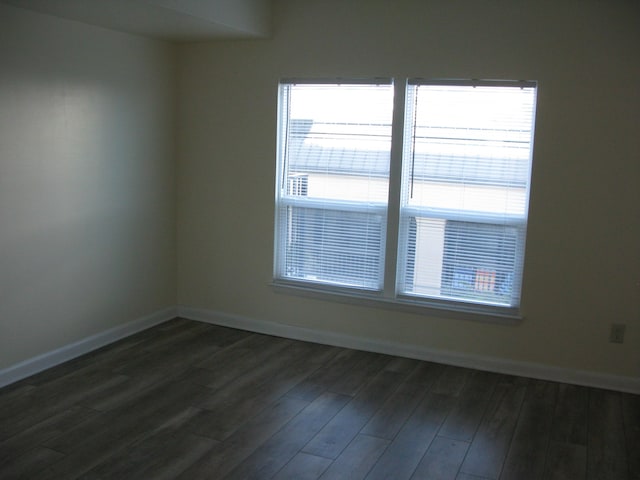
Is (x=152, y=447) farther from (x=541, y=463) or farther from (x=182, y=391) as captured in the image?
(x=541, y=463)

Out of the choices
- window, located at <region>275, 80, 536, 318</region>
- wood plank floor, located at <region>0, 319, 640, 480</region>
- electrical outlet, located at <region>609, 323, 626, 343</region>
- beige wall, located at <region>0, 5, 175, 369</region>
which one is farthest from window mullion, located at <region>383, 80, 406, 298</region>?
beige wall, located at <region>0, 5, 175, 369</region>

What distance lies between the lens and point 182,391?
3.89 meters

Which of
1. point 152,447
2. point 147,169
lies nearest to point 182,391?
point 152,447

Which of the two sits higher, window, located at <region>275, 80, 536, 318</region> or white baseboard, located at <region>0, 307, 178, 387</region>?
window, located at <region>275, 80, 536, 318</region>

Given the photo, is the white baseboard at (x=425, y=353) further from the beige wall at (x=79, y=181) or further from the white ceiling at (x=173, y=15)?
the white ceiling at (x=173, y=15)

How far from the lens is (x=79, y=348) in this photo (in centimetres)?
436

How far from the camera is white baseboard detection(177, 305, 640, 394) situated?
415 cm

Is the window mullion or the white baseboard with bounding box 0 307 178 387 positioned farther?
the window mullion

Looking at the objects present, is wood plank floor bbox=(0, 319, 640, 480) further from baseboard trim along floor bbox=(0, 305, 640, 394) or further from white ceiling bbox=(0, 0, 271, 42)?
white ceiling bbox=(0, 0, 271, 42)

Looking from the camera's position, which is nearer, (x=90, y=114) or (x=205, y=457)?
(x=205, y=457)

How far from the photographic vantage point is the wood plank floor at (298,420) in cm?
308

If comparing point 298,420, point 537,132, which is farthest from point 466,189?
point 298,420

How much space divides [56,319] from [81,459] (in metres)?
1.34

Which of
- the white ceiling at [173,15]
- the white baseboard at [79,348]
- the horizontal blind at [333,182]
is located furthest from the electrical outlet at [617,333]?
the white baseboard at [79,348]
